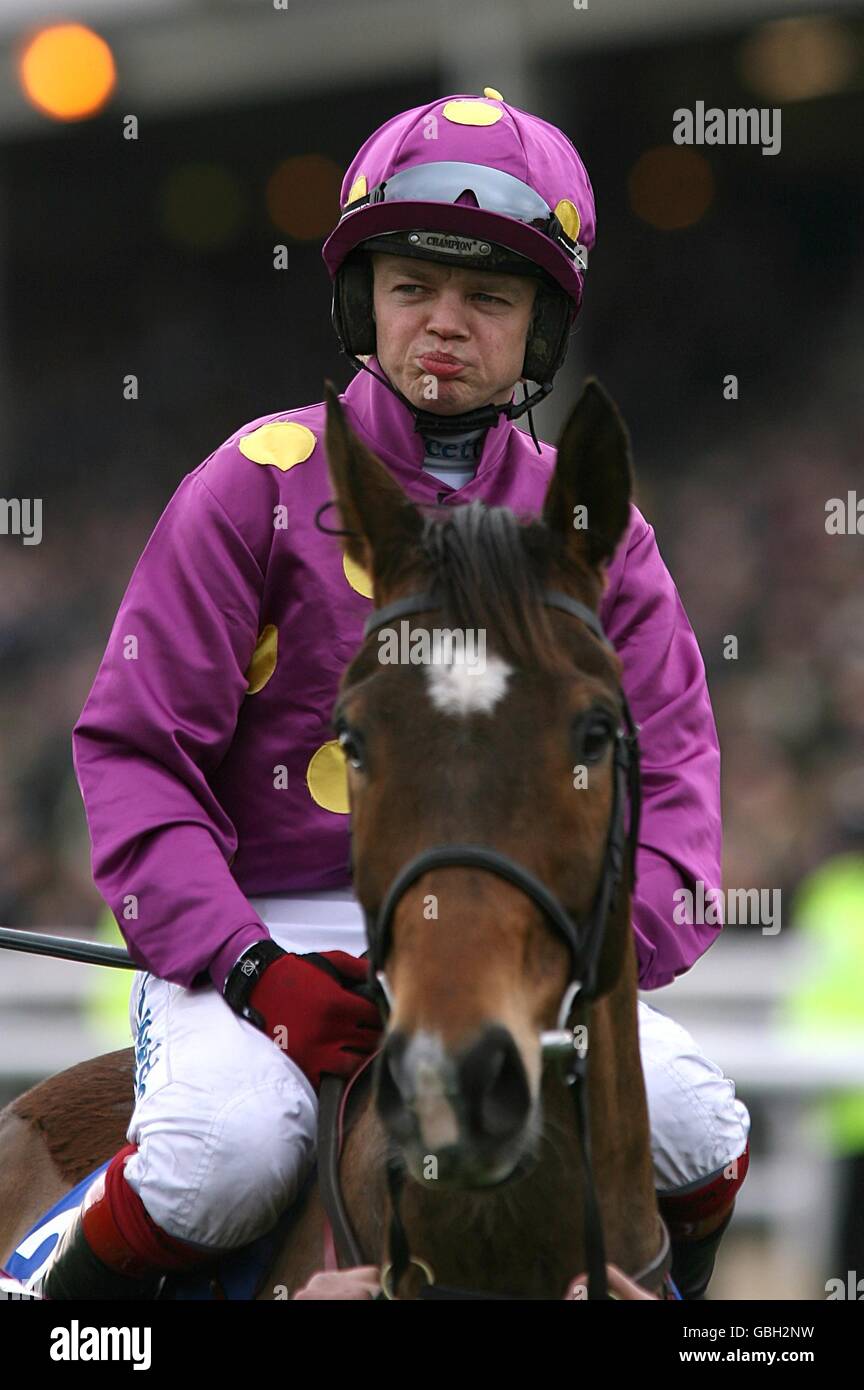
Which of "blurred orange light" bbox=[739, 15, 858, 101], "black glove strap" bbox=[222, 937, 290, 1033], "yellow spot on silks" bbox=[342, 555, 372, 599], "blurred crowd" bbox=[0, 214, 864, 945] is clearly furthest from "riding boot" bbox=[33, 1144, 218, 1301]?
"blurred orange light" bbox=[739, 15, 858, 101]

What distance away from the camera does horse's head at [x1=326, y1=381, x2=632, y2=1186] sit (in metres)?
2.05

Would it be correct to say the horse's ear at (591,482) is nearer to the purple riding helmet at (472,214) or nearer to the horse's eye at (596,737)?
the horse's eye at (596,737)

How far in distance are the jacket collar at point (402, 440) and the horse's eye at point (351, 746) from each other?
0.78 metres

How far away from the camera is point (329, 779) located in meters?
2.95

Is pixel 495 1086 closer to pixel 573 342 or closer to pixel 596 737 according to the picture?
pixel 596 737

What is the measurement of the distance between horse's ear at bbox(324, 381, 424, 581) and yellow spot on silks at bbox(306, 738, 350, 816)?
1.59 feet

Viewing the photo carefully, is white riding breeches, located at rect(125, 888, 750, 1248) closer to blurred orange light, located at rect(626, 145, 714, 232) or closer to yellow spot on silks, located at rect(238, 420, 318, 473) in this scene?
yellow spot on silks, located at rect(238, 420, 318, 473)

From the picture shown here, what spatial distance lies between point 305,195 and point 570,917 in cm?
1203

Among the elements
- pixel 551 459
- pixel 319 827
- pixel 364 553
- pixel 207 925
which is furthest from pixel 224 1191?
pixel 551 459

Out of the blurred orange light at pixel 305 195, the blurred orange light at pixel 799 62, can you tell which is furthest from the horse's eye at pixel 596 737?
the blurred orange light at pixel 305 195

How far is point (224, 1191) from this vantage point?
260 cm

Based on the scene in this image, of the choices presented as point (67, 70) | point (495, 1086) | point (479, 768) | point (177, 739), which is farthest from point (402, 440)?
point (67, 70)
